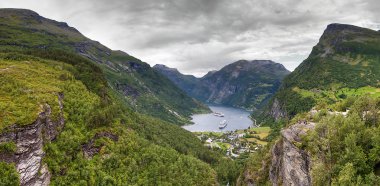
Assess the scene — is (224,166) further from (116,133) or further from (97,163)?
(97,163)

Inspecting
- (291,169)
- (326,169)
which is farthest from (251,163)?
(326,169)

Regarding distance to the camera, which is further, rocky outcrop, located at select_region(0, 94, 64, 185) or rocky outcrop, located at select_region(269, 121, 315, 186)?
rocky outcrop, located at select_region(269, 121, 315, 186)

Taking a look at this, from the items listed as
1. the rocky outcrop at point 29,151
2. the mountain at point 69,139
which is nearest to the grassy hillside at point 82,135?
the mountain at point 69,139

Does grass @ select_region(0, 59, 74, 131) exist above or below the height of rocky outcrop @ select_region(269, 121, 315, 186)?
above

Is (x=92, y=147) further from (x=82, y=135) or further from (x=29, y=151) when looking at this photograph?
(x=29, y=151)

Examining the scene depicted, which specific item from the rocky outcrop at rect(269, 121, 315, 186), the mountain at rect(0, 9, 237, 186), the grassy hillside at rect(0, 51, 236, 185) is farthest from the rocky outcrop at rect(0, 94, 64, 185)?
the rocky outcrop at rect(269, 121, 315, 186)

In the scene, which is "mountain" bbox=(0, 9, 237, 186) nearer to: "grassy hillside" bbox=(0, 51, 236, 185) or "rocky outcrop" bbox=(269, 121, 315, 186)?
"grassy hillside" bbox=(0, 51, 236, 185)

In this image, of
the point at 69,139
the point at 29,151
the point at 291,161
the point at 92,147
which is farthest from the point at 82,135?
the point at 291,161
